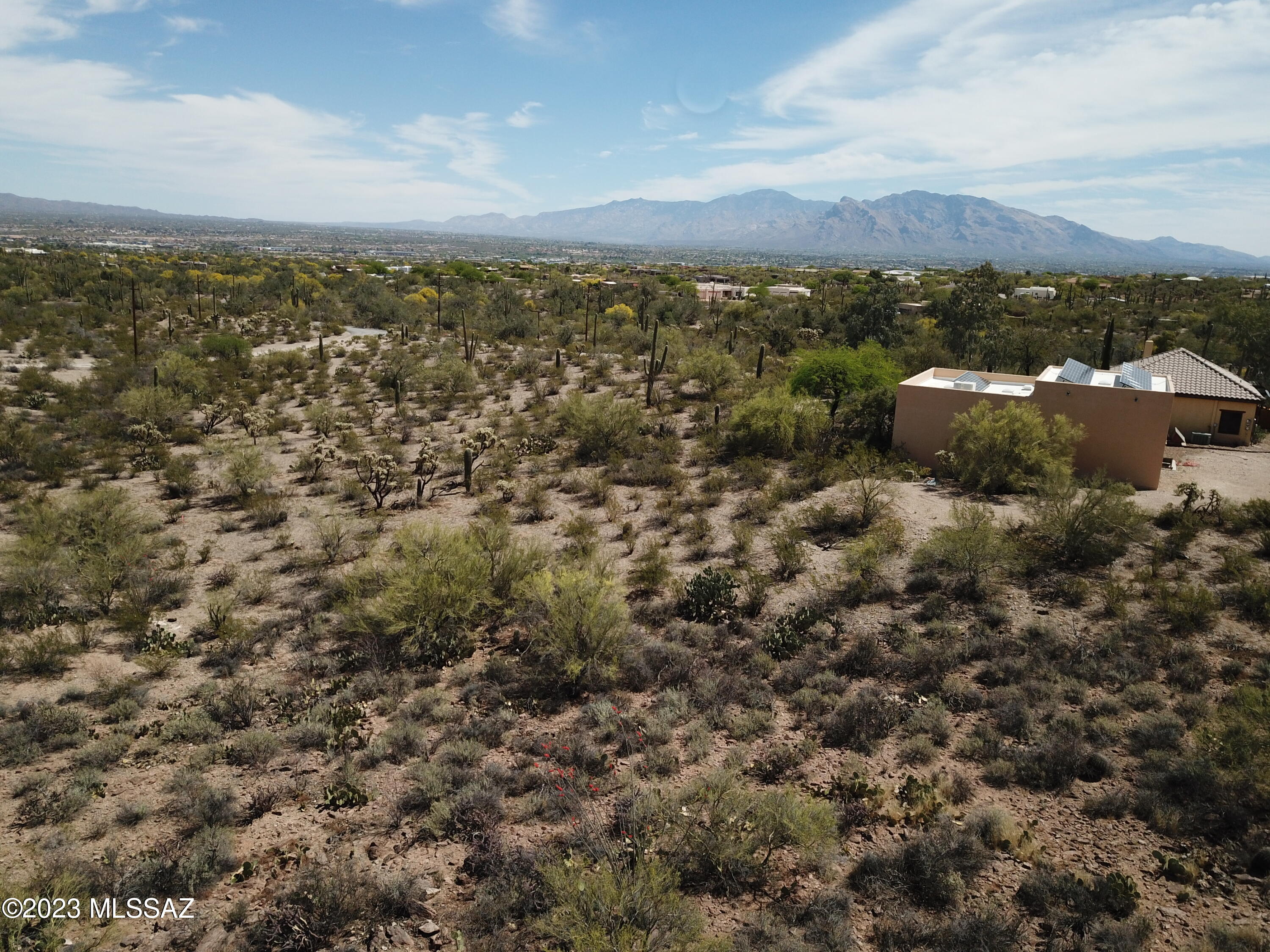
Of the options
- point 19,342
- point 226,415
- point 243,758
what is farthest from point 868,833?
point 19,342

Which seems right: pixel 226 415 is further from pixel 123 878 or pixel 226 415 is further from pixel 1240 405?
pixel 1240 405

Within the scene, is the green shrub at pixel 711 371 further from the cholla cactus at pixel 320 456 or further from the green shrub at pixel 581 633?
the green shrub at pixel 581 633

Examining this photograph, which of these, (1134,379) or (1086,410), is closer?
(1086,410)

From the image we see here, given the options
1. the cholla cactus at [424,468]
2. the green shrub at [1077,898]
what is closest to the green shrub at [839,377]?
the cholla cactus at [424,468]

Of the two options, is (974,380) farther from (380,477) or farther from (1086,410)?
(380,477)

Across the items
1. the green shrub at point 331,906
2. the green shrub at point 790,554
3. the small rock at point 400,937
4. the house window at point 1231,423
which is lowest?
the small rock at point 400,937

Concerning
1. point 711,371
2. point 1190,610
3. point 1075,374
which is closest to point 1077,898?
point 1190,610
